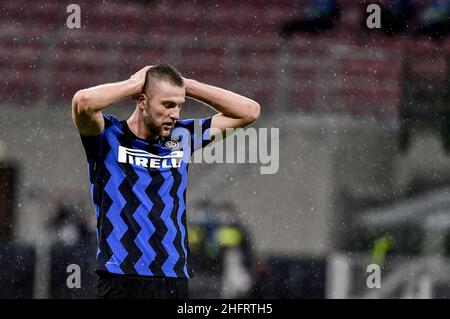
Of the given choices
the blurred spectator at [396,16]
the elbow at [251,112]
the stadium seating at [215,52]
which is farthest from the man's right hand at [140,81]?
the blurred spectator at [396,16]

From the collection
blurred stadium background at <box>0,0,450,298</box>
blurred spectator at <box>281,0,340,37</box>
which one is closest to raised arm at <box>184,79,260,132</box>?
blurred stadium background at <box>0,0,450,298</box>

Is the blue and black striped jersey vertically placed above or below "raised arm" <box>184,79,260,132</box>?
below

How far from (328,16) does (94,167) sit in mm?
5286

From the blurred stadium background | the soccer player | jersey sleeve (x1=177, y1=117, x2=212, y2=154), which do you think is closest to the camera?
the soccer player

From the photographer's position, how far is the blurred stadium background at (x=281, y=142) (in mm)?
7070

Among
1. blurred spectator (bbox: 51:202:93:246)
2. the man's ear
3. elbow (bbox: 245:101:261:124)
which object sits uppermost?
the man's ear

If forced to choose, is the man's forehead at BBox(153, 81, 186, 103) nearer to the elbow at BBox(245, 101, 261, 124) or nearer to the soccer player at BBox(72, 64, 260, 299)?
the soccer player at BBox(72, 64, 260, 299)

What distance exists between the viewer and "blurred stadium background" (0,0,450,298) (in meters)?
7.07

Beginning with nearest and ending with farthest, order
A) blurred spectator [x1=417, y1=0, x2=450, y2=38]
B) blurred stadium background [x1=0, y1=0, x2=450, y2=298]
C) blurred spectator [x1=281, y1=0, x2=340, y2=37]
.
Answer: blurred stadium background [x1=0, y1=0, x2=450, y2=298]
blurred spectator [x1=281, y1=0, x2=340, y2=37]
blurred spectator [x1=417, y1=0, x2=450, y2=38]

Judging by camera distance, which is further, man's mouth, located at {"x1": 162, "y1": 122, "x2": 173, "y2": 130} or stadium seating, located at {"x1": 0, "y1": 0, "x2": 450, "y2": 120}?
stadium seating, located at {"x1": 0, "y1": 0, "x2": 450, "y2": 120}

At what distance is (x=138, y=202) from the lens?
11.1ft

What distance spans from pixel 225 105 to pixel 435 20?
17.1 feet

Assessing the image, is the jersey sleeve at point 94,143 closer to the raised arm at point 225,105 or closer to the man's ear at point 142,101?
the man's ear at point 142,101

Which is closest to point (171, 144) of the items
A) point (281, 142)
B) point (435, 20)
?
point (281, 142)
